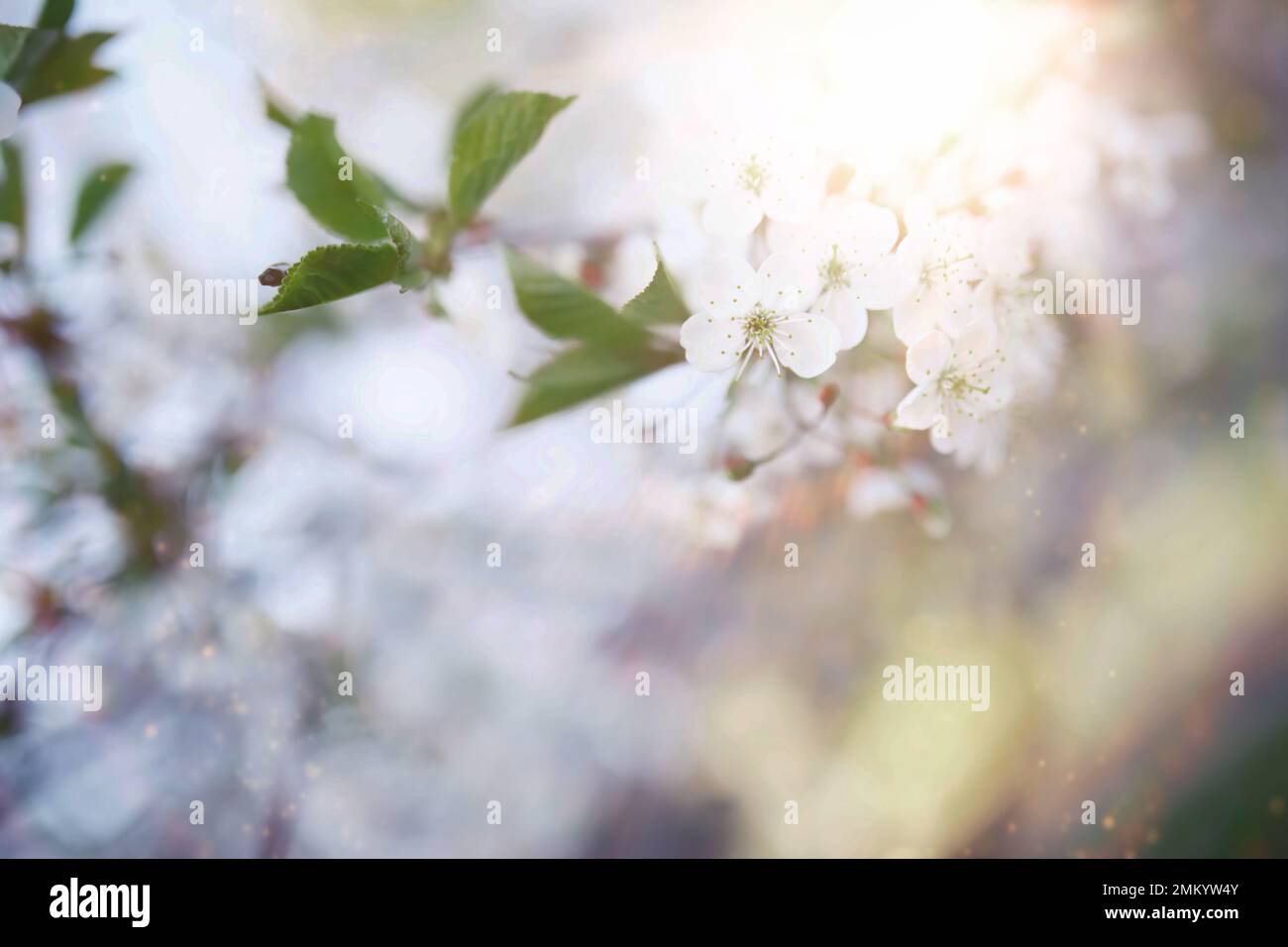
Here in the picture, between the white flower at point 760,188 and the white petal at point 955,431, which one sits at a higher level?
the white flower at point 760,188

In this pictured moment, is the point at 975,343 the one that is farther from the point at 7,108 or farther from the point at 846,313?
the point at 7,108

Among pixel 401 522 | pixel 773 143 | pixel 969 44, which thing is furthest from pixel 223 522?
pixel 969 44

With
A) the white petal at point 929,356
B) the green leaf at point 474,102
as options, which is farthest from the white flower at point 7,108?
the white petal at point 929,356

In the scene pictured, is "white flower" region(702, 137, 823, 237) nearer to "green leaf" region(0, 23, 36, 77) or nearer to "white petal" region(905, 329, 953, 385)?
"white petal" region(905, 329, 953, 385)

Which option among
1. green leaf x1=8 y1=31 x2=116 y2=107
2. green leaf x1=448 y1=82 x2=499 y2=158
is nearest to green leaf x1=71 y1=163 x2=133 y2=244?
green leaf x1=8 y1=31 x2=116 y2=107

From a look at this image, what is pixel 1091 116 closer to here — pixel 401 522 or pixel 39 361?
pixel 401 522

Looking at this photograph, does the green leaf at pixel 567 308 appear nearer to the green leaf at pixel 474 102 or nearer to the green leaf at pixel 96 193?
the green leaf at pixel 474 102
